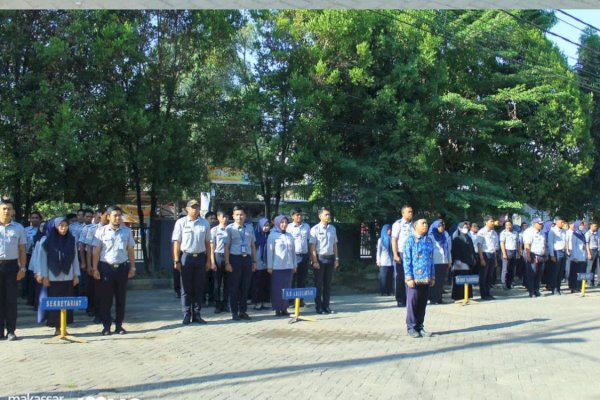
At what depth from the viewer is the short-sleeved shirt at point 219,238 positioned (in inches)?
442

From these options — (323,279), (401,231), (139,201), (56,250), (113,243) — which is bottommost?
(323,279)

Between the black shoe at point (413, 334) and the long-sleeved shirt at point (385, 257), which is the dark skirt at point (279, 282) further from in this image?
the long-sleeved shirt at point (385, 257)

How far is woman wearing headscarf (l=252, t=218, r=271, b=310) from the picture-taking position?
13.0m

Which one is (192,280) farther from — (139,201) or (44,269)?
(139,201)

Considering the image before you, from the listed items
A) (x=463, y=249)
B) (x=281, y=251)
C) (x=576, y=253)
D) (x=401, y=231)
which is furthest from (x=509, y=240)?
(x=281, y=251)

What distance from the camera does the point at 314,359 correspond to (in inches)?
318

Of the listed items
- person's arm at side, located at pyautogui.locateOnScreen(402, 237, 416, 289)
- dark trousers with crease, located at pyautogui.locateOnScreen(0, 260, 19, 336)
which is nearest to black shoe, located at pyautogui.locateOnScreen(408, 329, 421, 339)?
person's arm at side, located at pyautogui.locateOnScreen(402, 237, 416, 289)

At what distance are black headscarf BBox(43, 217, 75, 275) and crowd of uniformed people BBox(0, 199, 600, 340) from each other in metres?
0.01

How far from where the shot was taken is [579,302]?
14844 millimetres

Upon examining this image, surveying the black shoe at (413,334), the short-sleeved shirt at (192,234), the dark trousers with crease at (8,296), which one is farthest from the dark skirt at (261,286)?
the dark trousers with crease at (8,296)

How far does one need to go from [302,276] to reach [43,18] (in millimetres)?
8630

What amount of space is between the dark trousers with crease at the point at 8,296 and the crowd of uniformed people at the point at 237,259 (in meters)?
0.01

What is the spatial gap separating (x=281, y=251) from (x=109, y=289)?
322 centimetres

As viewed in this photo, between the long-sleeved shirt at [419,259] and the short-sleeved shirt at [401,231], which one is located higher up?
the short-sleeved shirt at [401,231]
